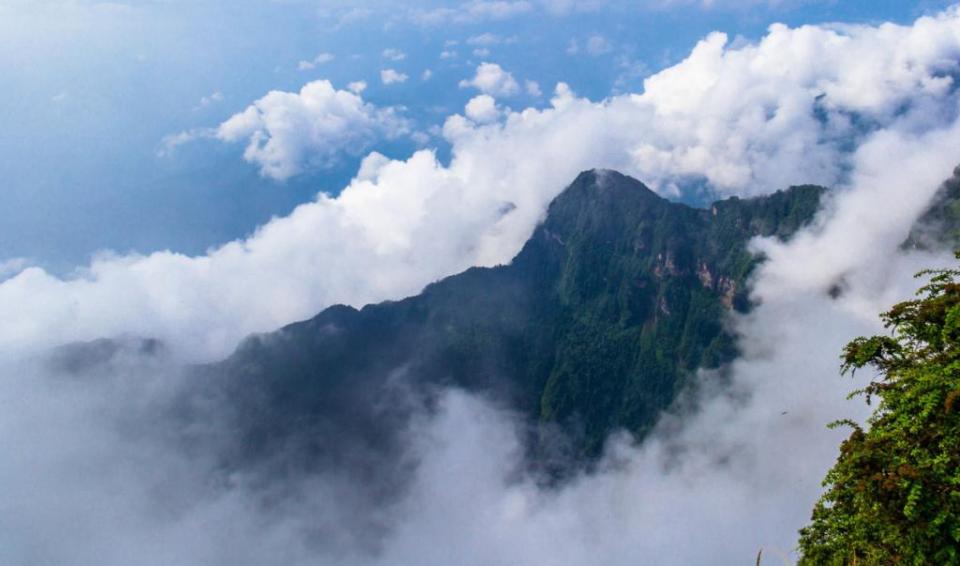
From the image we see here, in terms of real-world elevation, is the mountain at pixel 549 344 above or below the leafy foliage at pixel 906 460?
above

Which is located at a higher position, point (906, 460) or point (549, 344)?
point (549, 344)

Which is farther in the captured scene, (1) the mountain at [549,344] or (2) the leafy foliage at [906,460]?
(1) the mountain at [549,344]

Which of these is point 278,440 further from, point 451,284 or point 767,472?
Result: point 767,472

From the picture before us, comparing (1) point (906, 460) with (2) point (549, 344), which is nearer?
(1) point (906, 460)

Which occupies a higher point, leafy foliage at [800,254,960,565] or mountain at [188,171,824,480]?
mountain at [188,171,824,480]

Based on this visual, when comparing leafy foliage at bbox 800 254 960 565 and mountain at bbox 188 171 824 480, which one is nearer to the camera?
leafy foliage at bbox 800 254 960 565
